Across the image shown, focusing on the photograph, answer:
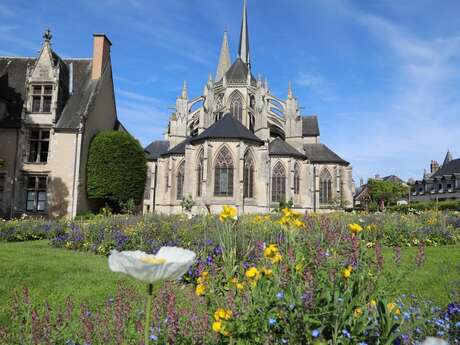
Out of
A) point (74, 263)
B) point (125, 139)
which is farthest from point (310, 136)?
point (74, 263)

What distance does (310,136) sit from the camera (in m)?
40.7

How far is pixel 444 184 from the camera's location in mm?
51000

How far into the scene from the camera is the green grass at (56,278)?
5297 mm

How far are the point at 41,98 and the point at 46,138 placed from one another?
2.38 m

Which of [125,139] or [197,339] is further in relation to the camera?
[125,139]

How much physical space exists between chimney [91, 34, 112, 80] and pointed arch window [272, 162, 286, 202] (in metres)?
17.0

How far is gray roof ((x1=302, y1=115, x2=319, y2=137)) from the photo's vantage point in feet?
133

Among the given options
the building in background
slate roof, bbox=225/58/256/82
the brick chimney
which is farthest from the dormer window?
the brick chimney

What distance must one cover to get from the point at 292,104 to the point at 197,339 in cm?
3582

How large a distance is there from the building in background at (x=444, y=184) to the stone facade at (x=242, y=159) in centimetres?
2054

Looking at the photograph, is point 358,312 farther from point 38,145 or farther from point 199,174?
point 199,174

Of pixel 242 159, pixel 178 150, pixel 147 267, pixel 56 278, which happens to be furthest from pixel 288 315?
pixel 178 150

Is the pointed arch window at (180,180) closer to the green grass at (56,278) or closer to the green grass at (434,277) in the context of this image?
the green grass at (56,278)

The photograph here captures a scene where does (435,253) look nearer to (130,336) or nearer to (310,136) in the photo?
(130,336)
